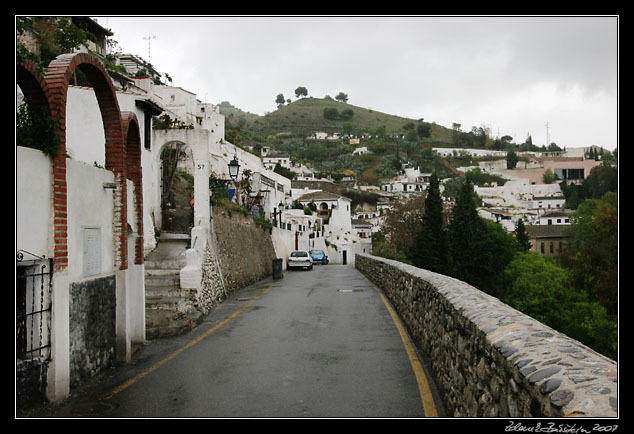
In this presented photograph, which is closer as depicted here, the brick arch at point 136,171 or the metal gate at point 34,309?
the metal gate at point 34,309

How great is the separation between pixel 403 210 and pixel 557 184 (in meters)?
104

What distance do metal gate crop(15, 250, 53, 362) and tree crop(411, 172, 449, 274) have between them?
148 ft

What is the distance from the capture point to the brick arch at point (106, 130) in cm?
733

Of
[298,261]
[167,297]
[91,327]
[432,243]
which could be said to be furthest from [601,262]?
[91,327]

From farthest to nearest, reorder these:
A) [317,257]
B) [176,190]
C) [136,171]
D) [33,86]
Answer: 1. [317,257]
2. [176,190]
3. [136,171]
4. [33,86]

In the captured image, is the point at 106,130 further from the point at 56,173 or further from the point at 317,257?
the point at 317,257

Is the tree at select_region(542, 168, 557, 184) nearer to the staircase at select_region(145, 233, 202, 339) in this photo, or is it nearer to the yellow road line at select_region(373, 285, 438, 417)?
the staircase at select_region(145, 233, 202, 339)

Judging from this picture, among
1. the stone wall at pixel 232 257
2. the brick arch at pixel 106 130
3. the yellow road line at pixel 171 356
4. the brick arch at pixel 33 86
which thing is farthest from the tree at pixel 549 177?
the brick arch at pixel 33 86

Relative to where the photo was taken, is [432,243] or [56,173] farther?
[432,243]

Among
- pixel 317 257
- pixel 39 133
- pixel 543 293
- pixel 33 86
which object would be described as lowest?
pixel 543 293

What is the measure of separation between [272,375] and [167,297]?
780 cm

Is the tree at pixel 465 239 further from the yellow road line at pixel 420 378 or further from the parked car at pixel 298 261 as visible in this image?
the yellow road line at pixel 420 378

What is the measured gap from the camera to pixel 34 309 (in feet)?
23.0

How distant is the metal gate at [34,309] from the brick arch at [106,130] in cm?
27
